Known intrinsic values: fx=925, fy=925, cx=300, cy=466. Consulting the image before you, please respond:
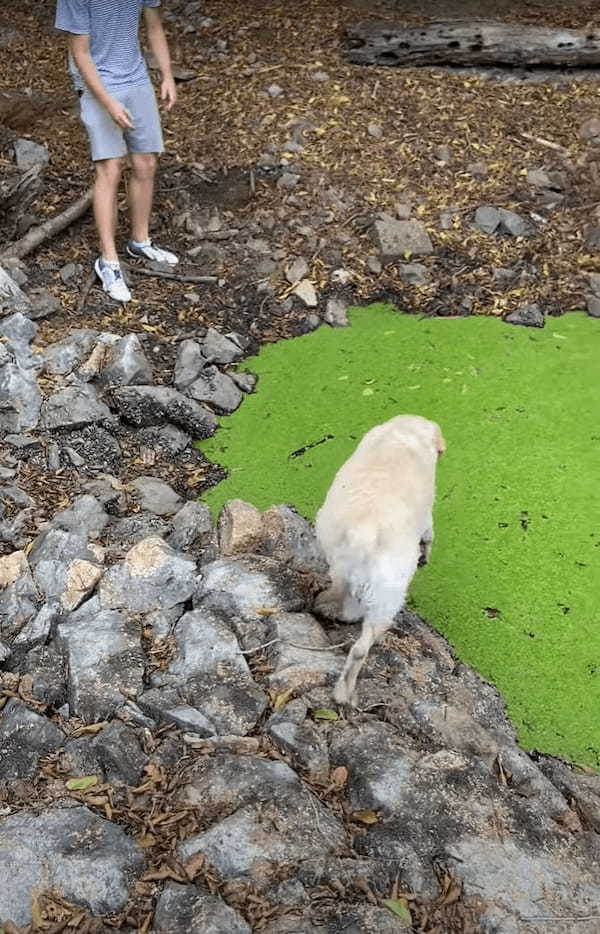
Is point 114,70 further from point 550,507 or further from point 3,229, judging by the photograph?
point 550,507

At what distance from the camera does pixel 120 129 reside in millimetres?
4590

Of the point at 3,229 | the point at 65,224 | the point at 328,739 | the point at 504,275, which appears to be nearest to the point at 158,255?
the point at 65,224

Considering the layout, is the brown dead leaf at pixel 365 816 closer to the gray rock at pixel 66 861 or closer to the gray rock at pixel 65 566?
the gray rock at pixel 66 861

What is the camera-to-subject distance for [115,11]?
4324 mm

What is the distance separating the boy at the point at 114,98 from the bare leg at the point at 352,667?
2.83 metres

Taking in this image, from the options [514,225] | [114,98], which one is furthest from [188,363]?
[514,225]

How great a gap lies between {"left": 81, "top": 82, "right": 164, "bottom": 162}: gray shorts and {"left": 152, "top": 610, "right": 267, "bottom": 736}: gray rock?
2.70 meters

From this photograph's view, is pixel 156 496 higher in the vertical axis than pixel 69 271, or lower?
lower

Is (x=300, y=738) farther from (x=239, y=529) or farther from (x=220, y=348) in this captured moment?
(x=220, y=348)

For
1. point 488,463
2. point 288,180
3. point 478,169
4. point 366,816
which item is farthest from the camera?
point 478,169

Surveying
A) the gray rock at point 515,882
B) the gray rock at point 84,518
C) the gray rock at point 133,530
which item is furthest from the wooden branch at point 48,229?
the gray rock at point 515,882

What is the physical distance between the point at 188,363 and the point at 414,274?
59.5 inches

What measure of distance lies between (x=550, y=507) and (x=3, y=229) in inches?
136

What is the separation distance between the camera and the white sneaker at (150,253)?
17.2ft
